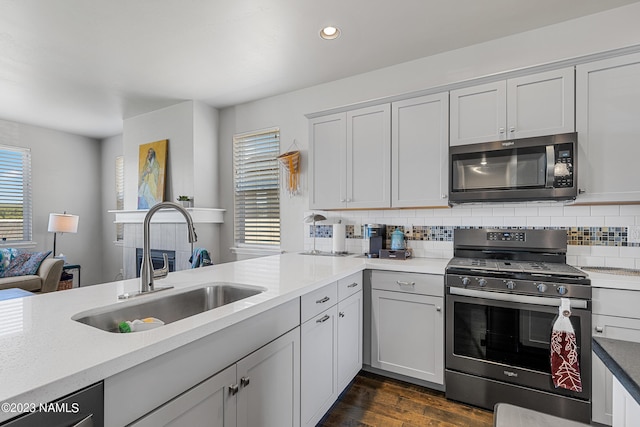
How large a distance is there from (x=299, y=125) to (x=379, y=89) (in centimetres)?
95

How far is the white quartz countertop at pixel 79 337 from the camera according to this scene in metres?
0.67

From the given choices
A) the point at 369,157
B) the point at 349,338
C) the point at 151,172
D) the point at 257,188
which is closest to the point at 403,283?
the point at 349,338

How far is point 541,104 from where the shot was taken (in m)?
2.11

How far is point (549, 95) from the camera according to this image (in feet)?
6.83

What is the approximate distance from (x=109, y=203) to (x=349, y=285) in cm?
545

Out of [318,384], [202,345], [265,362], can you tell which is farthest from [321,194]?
[202,345]

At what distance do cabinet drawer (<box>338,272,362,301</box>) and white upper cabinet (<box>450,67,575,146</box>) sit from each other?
1257mm

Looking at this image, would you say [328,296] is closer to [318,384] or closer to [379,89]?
[318,384]

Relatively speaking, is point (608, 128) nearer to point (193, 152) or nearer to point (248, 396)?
point (248, 396)

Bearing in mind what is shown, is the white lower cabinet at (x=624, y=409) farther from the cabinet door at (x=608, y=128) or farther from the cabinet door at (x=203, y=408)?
the cabinet door at (x=608, y=128)

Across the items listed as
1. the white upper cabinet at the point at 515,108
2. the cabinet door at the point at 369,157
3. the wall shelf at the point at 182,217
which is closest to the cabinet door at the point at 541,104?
the white upper cabinet at the point at 515,108

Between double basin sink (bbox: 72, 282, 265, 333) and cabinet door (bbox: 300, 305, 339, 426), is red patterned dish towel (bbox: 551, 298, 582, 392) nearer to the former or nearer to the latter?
cabinet door (bbox: 300, 305, 339, 426)

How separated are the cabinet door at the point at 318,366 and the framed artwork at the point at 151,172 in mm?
3168

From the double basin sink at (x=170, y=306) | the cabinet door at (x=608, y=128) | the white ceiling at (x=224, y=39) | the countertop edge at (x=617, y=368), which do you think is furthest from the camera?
the white ceiling at (x=224, y=39)
